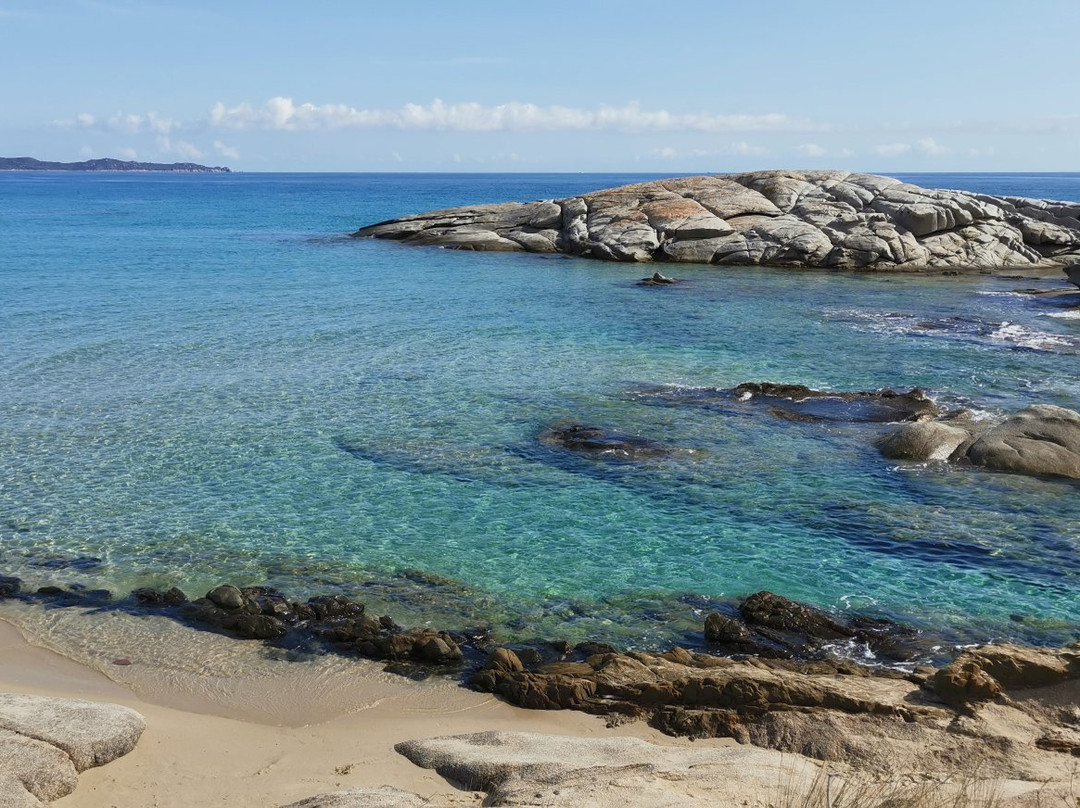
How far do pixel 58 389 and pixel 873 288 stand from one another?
3620 centimetres

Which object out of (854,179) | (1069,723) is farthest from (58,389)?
(854,179)

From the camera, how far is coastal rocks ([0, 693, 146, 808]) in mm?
8531

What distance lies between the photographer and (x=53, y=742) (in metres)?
9.18

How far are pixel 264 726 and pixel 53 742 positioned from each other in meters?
2.32

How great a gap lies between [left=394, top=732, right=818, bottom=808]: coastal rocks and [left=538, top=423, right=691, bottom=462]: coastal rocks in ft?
34.9

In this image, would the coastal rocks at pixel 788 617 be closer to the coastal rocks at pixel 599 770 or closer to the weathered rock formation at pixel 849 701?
the weathered rock formation at pixel 849 701

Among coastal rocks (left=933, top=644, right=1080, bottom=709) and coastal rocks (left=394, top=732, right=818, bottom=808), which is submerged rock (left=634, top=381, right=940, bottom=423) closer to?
coastal rocks (left=933, top=644, right=1080, bottom=709)

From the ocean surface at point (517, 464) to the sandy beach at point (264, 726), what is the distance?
2072 millimetres

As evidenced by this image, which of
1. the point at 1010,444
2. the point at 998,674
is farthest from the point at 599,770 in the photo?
the point at 1010,444


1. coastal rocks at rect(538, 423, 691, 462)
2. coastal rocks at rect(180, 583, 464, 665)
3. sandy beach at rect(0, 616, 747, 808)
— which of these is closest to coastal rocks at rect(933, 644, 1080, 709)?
sandy beach at rect(0, 616, 747, 808)

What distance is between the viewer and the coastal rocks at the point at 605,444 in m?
20.3

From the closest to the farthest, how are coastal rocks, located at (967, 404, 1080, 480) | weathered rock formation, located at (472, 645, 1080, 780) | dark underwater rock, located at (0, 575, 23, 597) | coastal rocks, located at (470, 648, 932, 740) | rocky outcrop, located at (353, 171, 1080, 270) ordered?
weathered rock formation, located at (472, 645, 1080, 780)
coastal rocks, located at (470, 648, 932, 740)
dark underwater rock, located at (0, 575, 23, 597)
coastal rocks, located at (967, 404, 1080, 480)
rocky outcrop, located at (353, 171, 1080, 270)

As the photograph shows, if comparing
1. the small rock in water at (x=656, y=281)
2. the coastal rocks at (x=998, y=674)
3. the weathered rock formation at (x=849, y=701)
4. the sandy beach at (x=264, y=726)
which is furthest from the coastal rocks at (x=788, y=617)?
the small rock in water at (x=656, y=281)

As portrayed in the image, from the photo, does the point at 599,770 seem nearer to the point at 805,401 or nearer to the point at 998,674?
the point at 998,674
